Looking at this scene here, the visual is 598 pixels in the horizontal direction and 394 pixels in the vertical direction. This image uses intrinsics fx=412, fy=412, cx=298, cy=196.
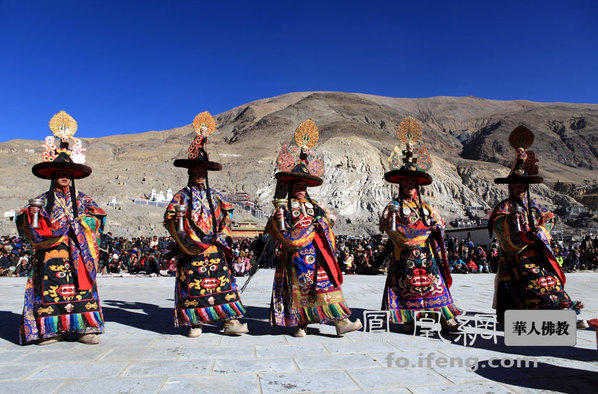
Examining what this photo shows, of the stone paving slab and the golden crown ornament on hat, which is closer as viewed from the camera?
the stone paving slab

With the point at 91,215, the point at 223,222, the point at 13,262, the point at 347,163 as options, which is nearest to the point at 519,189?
the point at 223,222

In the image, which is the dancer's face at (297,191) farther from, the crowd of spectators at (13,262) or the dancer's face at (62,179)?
the crowd of spectators at (13,262)

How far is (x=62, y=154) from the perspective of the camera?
15.2 ft

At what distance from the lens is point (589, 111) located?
138000mm

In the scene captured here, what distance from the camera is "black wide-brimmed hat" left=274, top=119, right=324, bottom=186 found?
4898 millimetres

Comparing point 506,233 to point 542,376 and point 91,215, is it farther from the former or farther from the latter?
point 91,215

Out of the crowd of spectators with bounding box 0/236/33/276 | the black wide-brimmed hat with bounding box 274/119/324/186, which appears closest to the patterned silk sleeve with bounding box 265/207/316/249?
the black wide-brimmed hat with bounding box 274/119/324/186

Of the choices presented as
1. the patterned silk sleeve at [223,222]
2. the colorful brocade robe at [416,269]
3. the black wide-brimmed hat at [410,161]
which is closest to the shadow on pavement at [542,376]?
the colorful brocade robe at [416,269]

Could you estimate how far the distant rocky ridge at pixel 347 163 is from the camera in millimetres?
59781

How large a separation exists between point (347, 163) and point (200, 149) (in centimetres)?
6506

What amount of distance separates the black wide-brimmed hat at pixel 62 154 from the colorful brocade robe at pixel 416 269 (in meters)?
3.60

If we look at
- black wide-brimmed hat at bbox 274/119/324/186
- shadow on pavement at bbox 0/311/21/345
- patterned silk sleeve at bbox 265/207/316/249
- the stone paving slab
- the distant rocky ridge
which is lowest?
shadow on pavement at bbox 0/311/21/345

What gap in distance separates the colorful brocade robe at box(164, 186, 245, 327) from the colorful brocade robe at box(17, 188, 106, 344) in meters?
0.87
